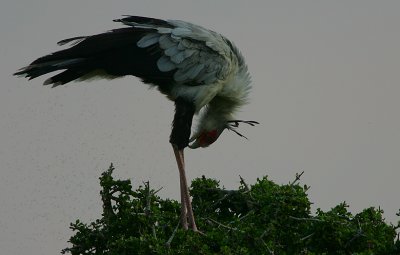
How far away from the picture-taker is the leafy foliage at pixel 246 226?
8.66 meters

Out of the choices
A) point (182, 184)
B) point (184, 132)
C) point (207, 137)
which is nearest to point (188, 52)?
point (184, 132)

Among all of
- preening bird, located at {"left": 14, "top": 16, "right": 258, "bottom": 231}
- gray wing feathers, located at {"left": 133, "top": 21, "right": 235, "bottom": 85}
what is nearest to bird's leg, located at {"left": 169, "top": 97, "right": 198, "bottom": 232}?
preening bird, located at {"left": 14, "top": 16, "right": 258, "bottom": 231}

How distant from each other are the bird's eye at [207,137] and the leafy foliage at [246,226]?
778mm

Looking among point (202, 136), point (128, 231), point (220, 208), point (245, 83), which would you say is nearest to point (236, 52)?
point (245, 83)

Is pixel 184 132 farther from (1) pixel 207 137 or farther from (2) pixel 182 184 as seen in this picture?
(1) pixel 207 137

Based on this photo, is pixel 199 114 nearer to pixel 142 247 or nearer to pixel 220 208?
pixel 220 208

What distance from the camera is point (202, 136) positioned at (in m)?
10.4

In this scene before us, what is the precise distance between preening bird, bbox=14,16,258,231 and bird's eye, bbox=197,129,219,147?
0.67 metres

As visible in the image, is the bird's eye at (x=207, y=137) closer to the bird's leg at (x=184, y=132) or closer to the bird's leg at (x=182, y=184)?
the bird's leg at (x=182, y=184)

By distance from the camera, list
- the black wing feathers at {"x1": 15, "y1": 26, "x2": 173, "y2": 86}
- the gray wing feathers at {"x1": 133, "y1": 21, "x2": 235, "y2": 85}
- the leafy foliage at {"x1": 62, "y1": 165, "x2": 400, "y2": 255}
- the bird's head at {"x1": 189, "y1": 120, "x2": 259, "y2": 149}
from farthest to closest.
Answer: the bird's head at {"x1": 189, "y1": 120, "x2": 259, "y2": 149}
the gray wing feathers at {"x1": 133, "y1": 21, "x2": 235, "y2": 85}
the black wing feathers at {"x1": 15, "y1": 26, "x2": 173, "y2": 86}
the leafy foliage at {"x1": 62, "y1": 165, "x2": 400, "y2": 255}

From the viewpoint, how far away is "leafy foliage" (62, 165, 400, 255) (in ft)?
28.4

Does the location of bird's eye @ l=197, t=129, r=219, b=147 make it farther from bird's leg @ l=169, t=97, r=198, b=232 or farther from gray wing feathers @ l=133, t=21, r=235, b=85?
gray wing feathers @ l=133, t=21, r=235, b=85

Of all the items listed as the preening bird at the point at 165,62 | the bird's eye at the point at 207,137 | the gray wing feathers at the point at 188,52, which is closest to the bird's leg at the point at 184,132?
the preening bird at the point at 165,62

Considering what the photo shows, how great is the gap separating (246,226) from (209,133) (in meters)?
1.63
